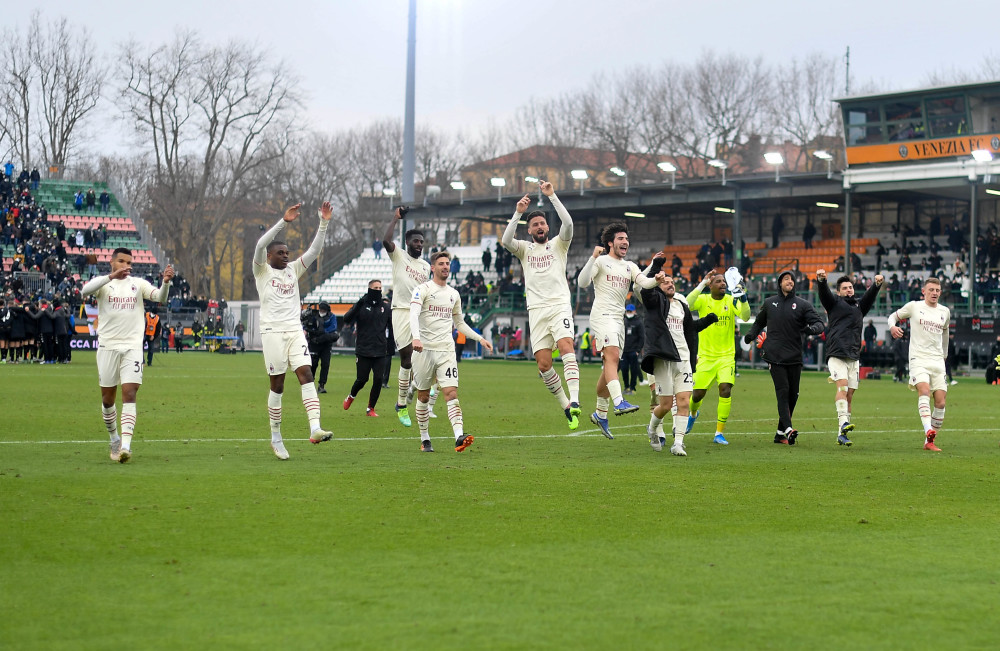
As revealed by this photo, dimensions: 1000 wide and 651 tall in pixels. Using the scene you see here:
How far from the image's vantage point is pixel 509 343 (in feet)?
171

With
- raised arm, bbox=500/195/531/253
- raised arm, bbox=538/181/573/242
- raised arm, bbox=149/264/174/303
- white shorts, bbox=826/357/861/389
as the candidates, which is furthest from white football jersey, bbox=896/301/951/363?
raised arm, bbox=149/264/174/303

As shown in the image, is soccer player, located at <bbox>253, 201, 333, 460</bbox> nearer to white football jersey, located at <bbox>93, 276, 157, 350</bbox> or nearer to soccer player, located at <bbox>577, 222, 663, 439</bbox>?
white football jersey, located at <bbox>93, 276, 157, 350</bbox>

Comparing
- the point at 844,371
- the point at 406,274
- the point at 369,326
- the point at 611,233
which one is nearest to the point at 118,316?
the point at 406,274

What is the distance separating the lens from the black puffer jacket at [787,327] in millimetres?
15031

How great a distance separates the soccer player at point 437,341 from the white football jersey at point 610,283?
157cm

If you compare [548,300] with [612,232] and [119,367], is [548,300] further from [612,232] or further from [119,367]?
[119,367]

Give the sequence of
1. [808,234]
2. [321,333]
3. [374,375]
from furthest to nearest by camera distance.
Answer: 1. [808,234]
2. [321,333]
3. [374,375]

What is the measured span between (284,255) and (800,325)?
684 centimetres

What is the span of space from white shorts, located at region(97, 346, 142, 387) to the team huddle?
1cm

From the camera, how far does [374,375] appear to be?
1800 centimetres

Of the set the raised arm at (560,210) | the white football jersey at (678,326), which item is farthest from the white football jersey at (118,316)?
the white football jersey at (678,326)

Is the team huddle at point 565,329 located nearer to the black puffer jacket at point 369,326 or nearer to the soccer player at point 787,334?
the soccer player at point 787,334

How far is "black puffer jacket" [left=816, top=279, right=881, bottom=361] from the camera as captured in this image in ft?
49.3

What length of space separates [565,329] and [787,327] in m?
Result: 3.15
